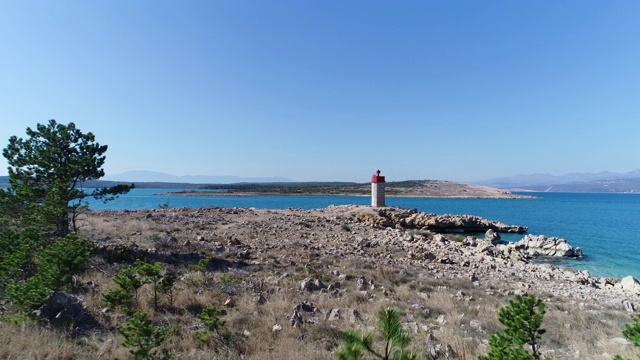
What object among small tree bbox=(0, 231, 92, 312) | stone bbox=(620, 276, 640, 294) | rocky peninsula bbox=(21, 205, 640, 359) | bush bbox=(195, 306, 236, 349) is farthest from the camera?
stone bbox=(620, 276, 640, 294)

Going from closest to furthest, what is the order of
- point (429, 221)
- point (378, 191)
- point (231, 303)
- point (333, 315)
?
point (333, 315) < point (231, 303) < point (429, 221) < point (378, 191)

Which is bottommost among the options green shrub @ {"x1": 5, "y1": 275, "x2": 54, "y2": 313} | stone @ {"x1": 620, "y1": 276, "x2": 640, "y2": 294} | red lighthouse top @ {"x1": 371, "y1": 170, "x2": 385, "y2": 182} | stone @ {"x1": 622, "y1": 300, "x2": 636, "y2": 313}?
stone @ {"x1": 620, "y1": 276, "x2": 640, "y2": 294}

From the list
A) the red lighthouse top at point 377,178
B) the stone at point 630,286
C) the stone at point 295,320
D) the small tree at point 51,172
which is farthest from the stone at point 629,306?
the red lighthouse top at point 377,178

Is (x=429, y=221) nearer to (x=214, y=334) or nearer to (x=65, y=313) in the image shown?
(x=214, y=334)

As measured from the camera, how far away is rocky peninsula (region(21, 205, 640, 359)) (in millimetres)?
6016

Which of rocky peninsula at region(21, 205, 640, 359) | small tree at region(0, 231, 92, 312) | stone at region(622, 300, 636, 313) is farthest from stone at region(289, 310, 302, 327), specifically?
stone at region(622, 300, 636, 313)

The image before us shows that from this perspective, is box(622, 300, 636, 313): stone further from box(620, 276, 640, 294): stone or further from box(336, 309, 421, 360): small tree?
box(336, 309, 421, 360): small tree

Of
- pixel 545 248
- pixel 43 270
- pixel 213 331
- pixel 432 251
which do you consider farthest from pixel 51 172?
pixel 545 248

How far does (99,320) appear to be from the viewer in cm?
650

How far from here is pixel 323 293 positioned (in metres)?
9.38

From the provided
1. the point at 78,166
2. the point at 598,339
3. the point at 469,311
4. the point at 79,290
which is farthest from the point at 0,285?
the point at 598,339

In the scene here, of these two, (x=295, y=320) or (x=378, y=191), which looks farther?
(x=378, y=191)

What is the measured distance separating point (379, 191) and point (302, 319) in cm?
3327

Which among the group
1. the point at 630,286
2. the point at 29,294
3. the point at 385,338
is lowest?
the point at 630,286
